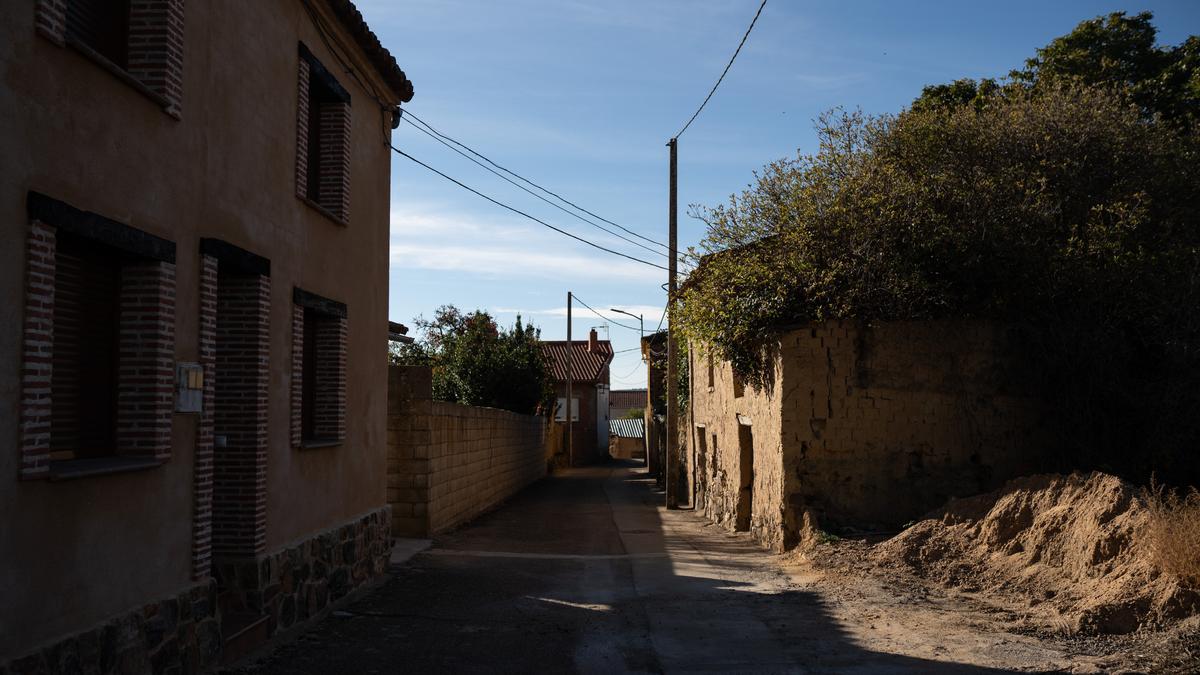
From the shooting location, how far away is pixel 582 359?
187 feet

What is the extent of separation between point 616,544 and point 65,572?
36.3ft

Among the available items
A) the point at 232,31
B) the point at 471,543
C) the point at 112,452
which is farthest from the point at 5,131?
the point at 471,543

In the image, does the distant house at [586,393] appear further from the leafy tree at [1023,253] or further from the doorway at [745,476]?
the leafy tree at [1023,253]

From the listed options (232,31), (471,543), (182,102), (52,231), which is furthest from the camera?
(471,543)

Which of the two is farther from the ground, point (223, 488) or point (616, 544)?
point (223, 488)

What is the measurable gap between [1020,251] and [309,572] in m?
9.99

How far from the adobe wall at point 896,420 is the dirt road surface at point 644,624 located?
1.35 metres

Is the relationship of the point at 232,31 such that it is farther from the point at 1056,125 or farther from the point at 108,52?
the point at 1056,125

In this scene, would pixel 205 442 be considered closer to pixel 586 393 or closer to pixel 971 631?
pixel 971 631

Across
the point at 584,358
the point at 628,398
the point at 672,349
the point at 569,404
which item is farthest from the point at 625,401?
the point at 672,349

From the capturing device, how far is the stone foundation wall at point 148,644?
5.03 metres

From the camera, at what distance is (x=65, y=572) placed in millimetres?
5191

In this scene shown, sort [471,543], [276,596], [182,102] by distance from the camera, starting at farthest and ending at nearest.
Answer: [471,543], [276,596], [182,102]

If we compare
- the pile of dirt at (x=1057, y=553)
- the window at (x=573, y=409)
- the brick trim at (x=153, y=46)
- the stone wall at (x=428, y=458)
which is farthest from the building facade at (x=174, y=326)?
the window at (x=573, y=409)
